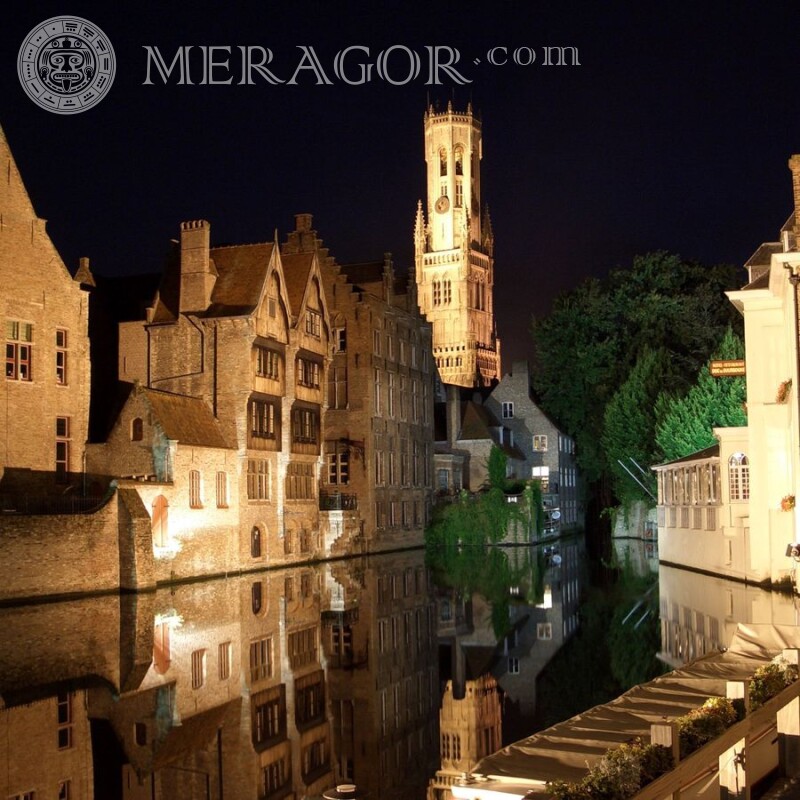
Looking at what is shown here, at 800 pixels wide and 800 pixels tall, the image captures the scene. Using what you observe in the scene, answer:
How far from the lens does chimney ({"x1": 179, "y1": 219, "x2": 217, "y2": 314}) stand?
46031 millimetres

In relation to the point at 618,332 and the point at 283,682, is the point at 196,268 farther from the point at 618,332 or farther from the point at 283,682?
the point at 618,332

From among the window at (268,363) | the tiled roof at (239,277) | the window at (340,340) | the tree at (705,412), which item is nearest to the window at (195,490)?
the window at (268,363)

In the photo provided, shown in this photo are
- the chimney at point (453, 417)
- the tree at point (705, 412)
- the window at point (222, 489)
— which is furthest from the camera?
the chimney at point (453, 417)

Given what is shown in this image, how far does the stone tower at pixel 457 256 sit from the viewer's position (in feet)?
516

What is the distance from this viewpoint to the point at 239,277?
153 ft

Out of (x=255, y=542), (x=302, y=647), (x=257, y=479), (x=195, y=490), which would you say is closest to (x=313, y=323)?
(x=257, y=479)

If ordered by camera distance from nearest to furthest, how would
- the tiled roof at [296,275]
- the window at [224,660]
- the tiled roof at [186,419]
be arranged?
1. the window at [224,660]
2. the tiled roof at [186,419]
3. the tiled roof at [296,275]

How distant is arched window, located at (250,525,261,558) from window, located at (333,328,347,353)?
17086 millimetres

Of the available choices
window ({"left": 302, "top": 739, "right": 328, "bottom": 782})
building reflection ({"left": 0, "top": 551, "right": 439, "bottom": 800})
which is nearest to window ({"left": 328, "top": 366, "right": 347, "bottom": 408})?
building reflection ({"left": 0, "top": 551, "right": 439, "bottom": 800})

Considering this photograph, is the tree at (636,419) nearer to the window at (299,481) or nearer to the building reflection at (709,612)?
the window at (299,481)

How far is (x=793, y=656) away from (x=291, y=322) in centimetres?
3909

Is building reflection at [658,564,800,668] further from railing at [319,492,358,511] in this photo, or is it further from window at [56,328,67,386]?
window at [56,328,67,386]

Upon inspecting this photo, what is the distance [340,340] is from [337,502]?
1092 centimetres

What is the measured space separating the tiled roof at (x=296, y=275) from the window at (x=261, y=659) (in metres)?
28.9
